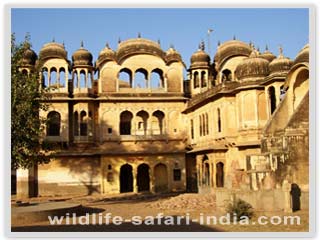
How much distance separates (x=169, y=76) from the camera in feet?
105

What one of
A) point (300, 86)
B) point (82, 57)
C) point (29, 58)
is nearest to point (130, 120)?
point (82, 57)

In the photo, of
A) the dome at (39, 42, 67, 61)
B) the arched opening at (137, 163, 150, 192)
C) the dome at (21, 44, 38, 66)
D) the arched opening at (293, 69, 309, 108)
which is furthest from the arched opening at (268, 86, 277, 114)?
the dome at (21, 44, 38, 66)

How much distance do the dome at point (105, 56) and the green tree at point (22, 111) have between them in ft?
40.4

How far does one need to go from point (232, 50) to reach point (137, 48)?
6.51 metres

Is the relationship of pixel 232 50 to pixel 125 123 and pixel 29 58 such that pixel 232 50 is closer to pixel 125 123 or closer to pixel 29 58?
pixel 125 123

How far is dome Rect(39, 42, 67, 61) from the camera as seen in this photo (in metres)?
31.5

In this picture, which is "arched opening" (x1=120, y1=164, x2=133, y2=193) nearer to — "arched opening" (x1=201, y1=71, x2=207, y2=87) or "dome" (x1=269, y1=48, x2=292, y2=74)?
"arched opening" (x1=201, y1=71, x2=207, y2=87)

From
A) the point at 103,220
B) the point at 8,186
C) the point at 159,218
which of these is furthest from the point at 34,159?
the point at 8,186

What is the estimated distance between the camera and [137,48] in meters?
32.0

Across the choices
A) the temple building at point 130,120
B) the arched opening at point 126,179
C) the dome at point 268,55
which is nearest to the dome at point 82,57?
the temple building at point 130,120

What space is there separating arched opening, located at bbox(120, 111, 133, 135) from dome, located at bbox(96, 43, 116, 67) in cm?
388

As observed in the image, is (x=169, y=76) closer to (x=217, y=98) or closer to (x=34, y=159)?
(x=217, y=98)

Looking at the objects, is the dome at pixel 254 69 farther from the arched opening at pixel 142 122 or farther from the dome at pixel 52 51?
the dome at pixel 52 51

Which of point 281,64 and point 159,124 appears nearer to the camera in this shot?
point 281,64
